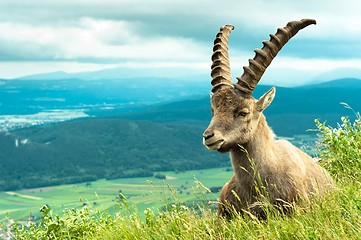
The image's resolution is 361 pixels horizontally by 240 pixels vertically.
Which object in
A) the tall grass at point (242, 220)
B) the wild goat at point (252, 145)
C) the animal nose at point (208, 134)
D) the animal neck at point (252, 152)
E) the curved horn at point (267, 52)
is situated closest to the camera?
the tall grass at point (242, 220)

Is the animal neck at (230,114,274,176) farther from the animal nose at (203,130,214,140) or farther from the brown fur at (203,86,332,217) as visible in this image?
the animal nose at (203,130,214,140)

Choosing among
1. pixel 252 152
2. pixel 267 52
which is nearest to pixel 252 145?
pixel 252 152

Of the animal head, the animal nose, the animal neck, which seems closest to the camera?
the animal nose

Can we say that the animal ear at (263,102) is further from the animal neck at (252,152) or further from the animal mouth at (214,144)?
the animal mouth at (214,144)

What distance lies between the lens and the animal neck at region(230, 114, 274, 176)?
9797mm

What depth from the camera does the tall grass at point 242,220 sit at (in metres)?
7.58

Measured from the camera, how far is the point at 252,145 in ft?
32.2

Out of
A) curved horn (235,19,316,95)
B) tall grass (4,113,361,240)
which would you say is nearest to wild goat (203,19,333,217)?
curved horn (235,19,316,95)

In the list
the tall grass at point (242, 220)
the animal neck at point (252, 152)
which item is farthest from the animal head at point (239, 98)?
the tall grass at point (242, 220)

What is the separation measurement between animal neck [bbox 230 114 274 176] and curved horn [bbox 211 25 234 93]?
3.74 ft

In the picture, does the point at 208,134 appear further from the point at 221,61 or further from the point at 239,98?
the point at 221,61

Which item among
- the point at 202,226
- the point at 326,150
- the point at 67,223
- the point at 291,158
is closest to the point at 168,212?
the point at 202,226

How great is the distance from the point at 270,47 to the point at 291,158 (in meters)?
2.28

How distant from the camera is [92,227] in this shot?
1243 cm
